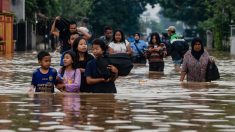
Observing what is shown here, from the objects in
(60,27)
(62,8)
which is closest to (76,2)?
(62,8)

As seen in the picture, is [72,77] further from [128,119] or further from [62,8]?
[62,8]

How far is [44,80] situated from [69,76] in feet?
1.52

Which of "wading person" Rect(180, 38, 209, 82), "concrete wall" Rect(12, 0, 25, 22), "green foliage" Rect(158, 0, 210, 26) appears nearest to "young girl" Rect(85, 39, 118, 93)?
"wading person" Rect(180, 38, 209, 82)

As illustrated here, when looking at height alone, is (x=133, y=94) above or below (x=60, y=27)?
below

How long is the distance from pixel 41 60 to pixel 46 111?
8.60ft

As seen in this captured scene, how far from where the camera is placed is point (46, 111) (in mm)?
12742

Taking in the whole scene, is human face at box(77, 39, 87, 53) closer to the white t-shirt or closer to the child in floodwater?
the child in floodwater

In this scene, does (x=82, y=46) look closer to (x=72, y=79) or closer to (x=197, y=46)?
(x=72, y=79)

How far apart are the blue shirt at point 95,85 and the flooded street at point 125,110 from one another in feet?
0.61

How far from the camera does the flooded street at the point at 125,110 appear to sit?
1084cm

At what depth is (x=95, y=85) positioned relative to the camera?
15.6 meters

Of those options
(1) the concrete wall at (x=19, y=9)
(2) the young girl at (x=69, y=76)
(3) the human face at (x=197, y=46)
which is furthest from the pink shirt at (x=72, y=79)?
(1) the concrete wall at (x=19, y=9)

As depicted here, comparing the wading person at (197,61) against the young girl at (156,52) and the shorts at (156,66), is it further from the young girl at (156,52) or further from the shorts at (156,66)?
the shorts at (156,66)

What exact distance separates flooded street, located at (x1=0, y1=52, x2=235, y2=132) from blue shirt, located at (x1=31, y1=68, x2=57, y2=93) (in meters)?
0.15
